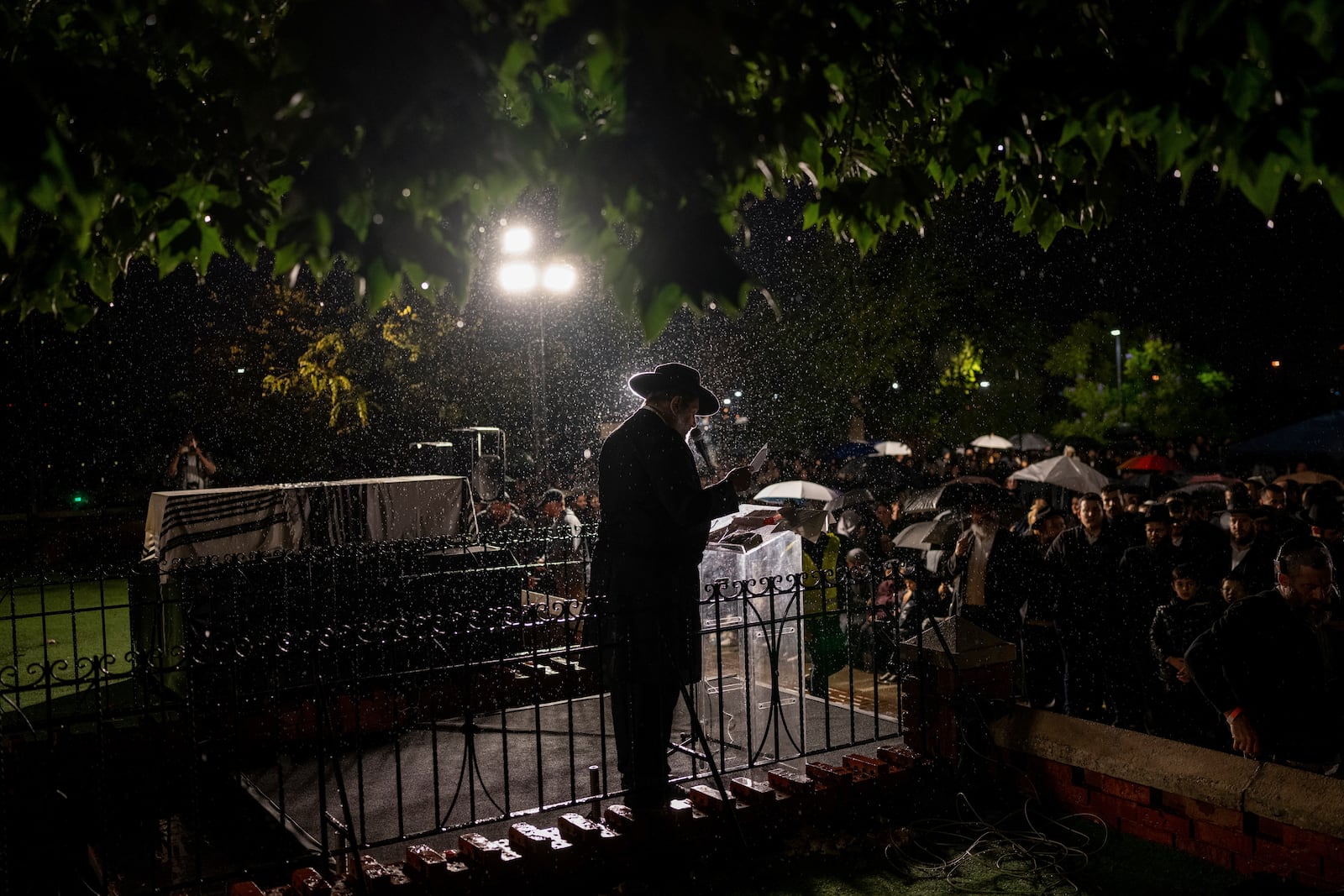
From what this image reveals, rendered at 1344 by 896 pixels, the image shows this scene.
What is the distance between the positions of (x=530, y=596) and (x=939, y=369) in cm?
2906

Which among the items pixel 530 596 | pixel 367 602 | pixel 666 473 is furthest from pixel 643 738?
pixel 530 596

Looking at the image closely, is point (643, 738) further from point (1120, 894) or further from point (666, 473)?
point (1120, 894)

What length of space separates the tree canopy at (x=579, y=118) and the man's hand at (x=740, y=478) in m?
1.66

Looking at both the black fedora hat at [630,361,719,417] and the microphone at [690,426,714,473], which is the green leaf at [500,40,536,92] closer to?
the black fedora hat at [630,361,719,417]

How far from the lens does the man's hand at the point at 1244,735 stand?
429cm

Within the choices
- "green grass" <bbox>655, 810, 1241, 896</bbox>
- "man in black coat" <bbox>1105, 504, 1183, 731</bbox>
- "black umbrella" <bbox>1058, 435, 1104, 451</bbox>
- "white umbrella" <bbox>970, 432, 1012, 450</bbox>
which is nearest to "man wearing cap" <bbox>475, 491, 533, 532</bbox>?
"man in black coat" <bbox>1105, 504, 1183, 731</bbox>

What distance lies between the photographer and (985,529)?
798cm

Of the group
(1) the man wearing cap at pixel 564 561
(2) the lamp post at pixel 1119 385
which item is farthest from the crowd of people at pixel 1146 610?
(2) the lamp post at pixel 1119 385

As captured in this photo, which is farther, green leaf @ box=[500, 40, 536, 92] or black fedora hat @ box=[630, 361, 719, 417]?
black fedora hat @ box=[630, 361, 719, 417]

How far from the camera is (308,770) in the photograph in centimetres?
660

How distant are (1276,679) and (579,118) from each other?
3.88 m

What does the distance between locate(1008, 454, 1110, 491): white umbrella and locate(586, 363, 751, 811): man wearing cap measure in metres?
10.8

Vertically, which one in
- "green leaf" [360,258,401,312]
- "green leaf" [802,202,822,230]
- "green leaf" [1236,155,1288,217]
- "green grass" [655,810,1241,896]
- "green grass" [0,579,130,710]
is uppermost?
"green leaf" [802,202,822,230]

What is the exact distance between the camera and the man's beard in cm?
793
